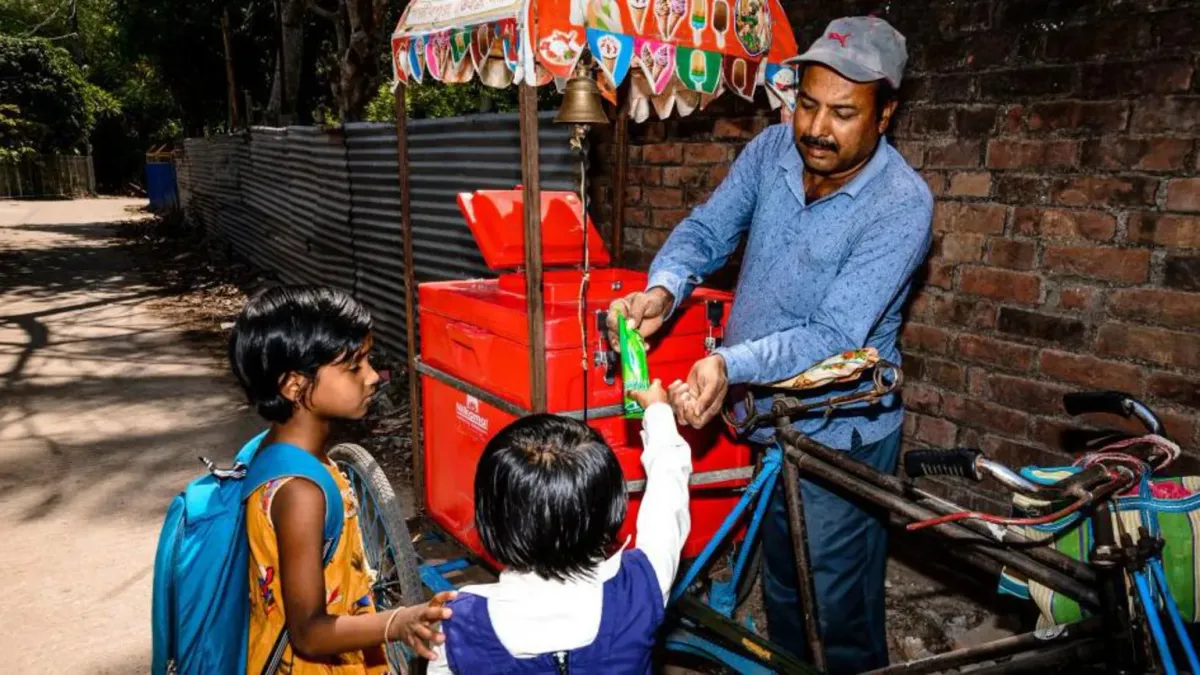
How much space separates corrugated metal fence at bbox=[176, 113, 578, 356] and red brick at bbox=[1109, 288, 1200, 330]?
3.01 meters

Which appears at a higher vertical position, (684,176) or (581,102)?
(581,102)

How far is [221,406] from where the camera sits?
6.19 m

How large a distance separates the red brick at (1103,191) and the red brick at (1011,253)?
197mm

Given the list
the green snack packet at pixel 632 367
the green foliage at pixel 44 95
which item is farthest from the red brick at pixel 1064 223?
the green foliage at pixel 44 95

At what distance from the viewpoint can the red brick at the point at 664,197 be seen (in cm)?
428

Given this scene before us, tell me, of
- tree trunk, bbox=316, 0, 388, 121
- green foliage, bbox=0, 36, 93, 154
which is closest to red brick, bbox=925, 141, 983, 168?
tree trunk, bbox=316, 0, 388, 121

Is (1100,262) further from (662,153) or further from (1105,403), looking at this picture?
(662,153)

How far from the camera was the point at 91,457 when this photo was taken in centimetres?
520

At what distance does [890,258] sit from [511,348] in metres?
1.37

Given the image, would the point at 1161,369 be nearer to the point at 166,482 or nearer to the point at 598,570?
the point at 598,570

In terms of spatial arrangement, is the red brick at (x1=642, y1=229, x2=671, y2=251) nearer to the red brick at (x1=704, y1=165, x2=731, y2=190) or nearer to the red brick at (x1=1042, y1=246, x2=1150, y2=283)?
the red brick at (x1=704, y1=165, x2=731, y2=190)

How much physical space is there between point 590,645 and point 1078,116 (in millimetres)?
2435

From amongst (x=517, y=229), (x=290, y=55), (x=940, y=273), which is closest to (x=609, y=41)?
(x=517, y=229)

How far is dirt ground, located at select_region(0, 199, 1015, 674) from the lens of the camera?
336 centimetres
